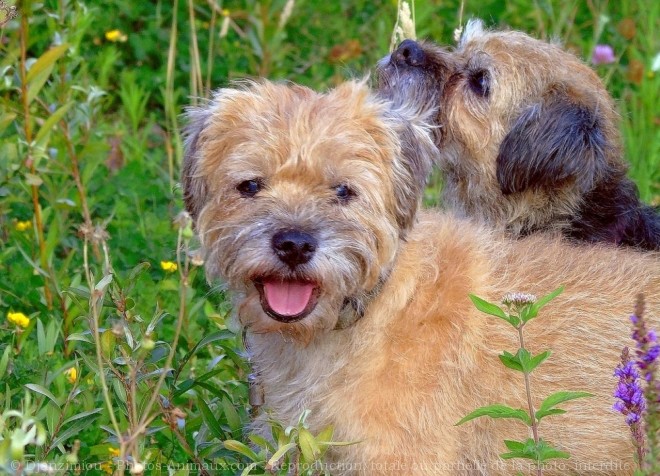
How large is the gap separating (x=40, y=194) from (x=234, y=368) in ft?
5.27

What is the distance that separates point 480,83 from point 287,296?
2034 millimetres

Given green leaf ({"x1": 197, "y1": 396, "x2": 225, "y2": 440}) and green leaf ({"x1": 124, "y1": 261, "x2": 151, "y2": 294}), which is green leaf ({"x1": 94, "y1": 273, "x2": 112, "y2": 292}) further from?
green leaf ({"x1": 197, "y1": 396, "x2": 225, "y2": 440})

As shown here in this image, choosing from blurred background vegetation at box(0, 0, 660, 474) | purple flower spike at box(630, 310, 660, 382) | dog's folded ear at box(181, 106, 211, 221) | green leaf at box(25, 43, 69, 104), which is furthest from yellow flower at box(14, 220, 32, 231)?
purple flower spike at box(630, 310, 660, 382)

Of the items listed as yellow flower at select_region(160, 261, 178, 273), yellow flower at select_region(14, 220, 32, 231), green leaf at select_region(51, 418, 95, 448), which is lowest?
yellow flower at select_region(14, 220, 32, 231)

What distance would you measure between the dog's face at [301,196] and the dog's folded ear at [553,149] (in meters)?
1.28

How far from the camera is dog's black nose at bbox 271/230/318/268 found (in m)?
3.36

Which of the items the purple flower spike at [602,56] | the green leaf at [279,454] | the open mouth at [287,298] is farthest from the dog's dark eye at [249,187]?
the purple flower spike at [602,56]

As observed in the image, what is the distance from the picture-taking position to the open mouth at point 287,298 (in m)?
3.47

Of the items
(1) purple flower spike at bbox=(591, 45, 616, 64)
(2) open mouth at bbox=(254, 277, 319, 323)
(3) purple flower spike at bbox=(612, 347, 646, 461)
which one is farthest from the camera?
(1) purple flower spike at bbox=(591, 45, 616, 64)

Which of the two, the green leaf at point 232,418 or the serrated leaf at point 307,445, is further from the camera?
the green leaf at point 232,418

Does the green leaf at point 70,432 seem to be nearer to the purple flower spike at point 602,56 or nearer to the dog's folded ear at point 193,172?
the dog's folded ear at point 193,172

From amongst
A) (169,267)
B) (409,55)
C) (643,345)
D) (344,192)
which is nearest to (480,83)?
(409,55)

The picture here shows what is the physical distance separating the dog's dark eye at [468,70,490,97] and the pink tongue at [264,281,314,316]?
1.98 m

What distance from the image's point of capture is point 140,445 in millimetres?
3484
